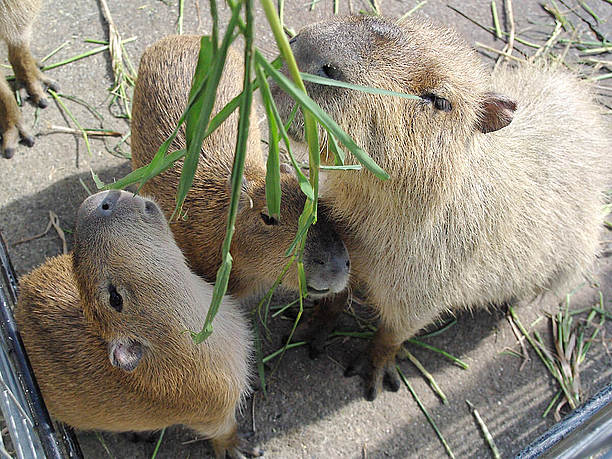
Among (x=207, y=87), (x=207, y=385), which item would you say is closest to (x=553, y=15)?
(x=207, y=385)

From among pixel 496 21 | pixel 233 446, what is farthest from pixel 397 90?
pixel 496 21

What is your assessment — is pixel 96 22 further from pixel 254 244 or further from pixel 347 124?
pixel 347 124

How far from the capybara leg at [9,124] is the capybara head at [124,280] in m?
1.51

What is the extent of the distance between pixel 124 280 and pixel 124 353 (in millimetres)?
250

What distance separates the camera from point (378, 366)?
2969 mm

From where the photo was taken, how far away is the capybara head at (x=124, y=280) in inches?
84.1

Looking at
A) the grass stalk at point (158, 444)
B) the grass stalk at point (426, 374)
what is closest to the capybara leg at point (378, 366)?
the grass stalk at point (426, 374)

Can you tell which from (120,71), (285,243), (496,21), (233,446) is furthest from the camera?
(496,21)

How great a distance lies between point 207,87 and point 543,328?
2684 millimetres

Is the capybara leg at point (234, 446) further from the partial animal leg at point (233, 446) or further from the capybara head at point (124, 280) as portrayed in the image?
the capybara head at point (124, 280)

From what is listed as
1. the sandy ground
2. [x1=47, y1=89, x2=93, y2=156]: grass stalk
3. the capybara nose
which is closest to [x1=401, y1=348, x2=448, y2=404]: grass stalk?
the sandy ground

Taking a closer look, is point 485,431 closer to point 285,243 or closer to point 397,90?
point 285,243

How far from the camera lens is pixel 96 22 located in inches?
157

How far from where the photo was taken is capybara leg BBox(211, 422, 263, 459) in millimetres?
2723
